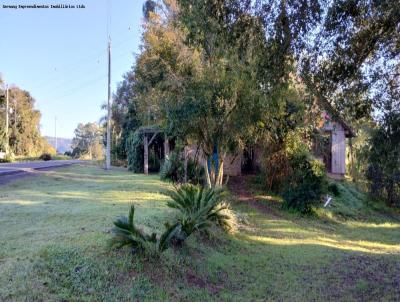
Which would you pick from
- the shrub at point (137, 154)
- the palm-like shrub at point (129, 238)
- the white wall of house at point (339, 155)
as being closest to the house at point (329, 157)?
the white wall of house at point (339, 155)

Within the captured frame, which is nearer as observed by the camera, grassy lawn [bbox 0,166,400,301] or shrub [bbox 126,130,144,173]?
grassy lawn [bbox 0,166,400,301]

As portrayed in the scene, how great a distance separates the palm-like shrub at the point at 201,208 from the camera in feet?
27.0

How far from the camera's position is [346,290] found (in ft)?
21.6

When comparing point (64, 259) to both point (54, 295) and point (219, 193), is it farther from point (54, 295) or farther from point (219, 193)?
point (219, 193)

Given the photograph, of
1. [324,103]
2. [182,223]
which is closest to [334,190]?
[324,103]

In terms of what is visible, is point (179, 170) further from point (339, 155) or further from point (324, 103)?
point (324, 103)

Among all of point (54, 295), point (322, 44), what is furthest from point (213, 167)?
point (54, 295)

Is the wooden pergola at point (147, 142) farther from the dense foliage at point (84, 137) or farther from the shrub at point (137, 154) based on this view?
the dense foliage at point (84, 137)

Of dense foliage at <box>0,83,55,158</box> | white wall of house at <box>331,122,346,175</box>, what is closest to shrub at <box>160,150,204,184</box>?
white wall of house at <box>331,122,346,175</box>

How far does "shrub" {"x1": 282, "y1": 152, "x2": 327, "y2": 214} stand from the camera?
47.4ft

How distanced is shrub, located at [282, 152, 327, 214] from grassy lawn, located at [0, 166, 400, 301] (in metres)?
1.75

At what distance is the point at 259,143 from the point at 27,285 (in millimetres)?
12935

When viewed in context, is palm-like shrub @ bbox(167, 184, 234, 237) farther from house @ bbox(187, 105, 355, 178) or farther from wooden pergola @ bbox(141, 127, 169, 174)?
wooden pergola @ bbox(141, 127, 169, 174)

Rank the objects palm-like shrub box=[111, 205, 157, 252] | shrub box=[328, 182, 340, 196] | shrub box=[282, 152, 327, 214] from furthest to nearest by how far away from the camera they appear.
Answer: shrub box=[328, 182, 340, 196] < shrub box=[282, 152, 327, 214] < palm-like shrub box=[111, 205, 157, 252]
